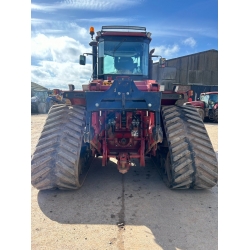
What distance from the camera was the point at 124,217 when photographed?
277 centimetres

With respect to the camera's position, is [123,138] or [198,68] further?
[198,68]

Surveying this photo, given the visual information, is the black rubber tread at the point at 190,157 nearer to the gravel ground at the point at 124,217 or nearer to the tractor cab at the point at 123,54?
the gravel ground at the point at 124,217

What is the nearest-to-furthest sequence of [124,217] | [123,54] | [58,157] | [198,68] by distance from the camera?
[124,217]
[58,157]
[123,54]
[198,68]

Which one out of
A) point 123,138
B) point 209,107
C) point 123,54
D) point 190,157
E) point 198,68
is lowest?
point 190,157

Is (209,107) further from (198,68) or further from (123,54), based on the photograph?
(198,68)

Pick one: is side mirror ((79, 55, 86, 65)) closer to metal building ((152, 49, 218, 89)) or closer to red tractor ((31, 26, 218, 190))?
red tractor ((31, 26, 218, 190))

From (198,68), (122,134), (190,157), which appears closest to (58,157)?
(122,134)

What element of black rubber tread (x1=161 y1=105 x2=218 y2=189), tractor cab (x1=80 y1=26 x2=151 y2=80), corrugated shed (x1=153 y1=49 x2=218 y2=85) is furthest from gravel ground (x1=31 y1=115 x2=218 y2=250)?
corrugated shed (x1=153 y1=49 x2=218 y2=85)

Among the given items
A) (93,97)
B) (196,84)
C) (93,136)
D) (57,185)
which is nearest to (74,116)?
(93,136)

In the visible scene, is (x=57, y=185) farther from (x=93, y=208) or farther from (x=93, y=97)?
(x=93, y=97)

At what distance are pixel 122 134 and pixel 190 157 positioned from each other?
44.6 inches

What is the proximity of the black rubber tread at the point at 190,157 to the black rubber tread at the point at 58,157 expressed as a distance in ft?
4.75

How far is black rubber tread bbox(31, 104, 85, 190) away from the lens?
10.4ft

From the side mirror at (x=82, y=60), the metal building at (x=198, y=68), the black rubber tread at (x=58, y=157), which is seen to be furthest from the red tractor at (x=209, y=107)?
the black rubber tread at (x=58, y=157)
